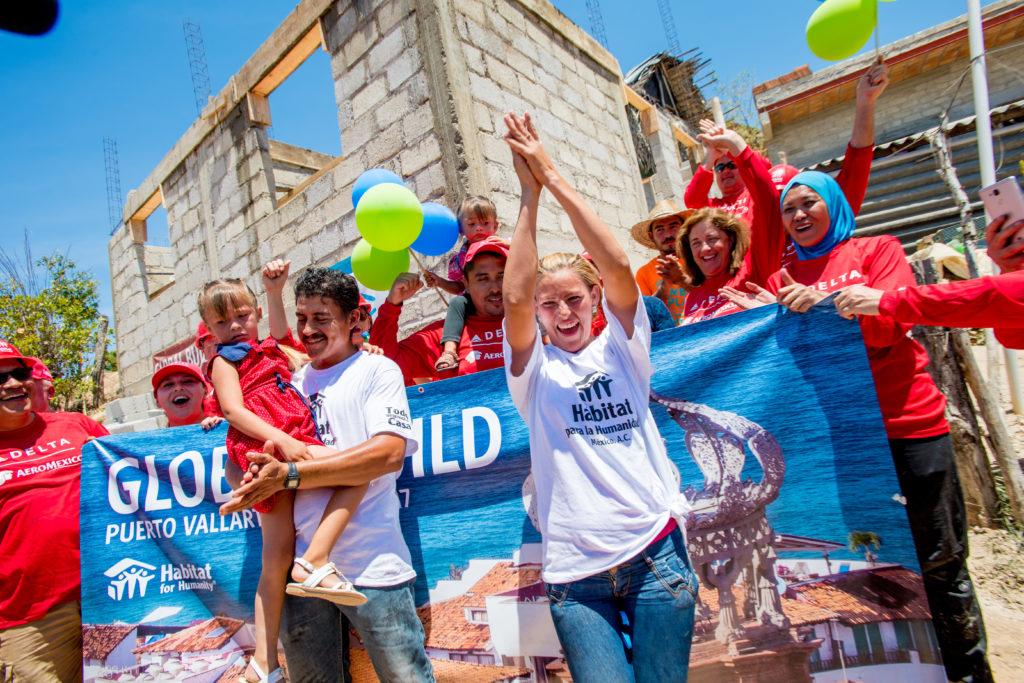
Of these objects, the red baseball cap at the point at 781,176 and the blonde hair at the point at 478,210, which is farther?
the blonde hair at the point at 478,210

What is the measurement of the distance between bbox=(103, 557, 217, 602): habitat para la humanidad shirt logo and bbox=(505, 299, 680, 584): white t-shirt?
6.21ft

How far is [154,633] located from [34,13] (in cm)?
279

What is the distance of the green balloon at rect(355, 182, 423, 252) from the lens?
3189 mm

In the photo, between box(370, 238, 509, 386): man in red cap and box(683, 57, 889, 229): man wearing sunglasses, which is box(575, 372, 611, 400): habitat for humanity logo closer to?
box(370, 238, 509, 386): man in red cap

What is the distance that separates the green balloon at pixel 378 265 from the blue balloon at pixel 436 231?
14cm

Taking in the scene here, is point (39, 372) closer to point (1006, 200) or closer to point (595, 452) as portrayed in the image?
point (595, 452)

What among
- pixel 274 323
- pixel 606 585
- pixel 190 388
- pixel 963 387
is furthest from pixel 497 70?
pixel 606 585

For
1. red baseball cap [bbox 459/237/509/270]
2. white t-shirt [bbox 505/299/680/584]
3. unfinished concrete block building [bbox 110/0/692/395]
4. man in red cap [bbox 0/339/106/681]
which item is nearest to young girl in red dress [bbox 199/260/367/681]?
white t-shirt [bbox 505/299/680/584]

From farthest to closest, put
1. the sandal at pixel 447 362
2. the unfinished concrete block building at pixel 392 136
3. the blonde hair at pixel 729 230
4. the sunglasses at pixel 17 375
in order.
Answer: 1. the unfinished concrete block building at pixel 392 136
2. the sandal at pixel 447 362
3. the sunglasses at pixel 17 375
4. the blonde hair at pixel 729 230

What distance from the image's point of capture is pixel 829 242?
2.42 m

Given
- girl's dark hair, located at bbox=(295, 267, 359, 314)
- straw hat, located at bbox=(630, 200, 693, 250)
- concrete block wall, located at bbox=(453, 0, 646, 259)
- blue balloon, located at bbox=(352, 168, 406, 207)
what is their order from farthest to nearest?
concrete block wall, located at bbox=(453, 0, 646, 259) < blue balloon, located at bbox=(352, 168, 406, 207) < straw hat, located at bbox=(630, 200, 693, 250) < girl's dark hair, located at bbox=(295, 267, 359, 314)

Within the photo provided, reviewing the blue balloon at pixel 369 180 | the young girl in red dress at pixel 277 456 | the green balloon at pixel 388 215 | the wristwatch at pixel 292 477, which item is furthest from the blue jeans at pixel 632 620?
the blue balloon at pixel 369 180

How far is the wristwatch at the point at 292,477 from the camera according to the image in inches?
79.3

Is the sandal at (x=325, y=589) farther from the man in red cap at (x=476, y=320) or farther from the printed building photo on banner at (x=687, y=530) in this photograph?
the man in red cap at (x=476, y=320)
